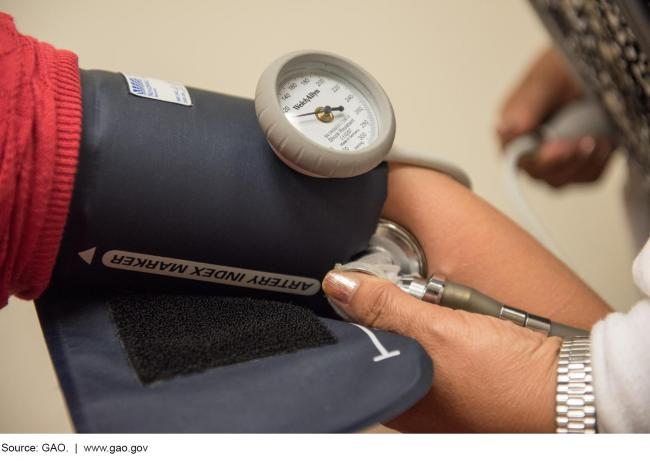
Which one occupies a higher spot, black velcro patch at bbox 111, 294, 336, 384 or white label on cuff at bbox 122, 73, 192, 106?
white label on cuff at bbox 122, 73, 192, 106

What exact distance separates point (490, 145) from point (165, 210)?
889mm

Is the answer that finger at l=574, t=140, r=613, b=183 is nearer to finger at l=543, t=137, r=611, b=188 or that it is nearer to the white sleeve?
finger at l=543, t=137, r=611, b=188

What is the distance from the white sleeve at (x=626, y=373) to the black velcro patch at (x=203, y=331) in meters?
0.23

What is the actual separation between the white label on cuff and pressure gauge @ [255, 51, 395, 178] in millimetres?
74

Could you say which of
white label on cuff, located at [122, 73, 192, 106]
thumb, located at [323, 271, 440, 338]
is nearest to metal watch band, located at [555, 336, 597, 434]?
thumb, located at [323, 271, 440, 338]

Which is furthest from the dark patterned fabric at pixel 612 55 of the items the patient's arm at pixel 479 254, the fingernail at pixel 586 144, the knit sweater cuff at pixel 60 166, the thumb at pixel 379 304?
the knit sweater cuff at pixel 60 166

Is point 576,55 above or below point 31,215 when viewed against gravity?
above

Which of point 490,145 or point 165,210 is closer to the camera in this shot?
point 165,210

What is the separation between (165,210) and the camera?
54cm

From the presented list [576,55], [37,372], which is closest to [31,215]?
[37,372]

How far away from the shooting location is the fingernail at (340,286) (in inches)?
22.6

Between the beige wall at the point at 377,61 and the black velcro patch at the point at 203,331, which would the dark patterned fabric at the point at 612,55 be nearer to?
the beige wall at the point at 377,61

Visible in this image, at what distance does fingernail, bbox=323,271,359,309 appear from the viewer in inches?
22.6
